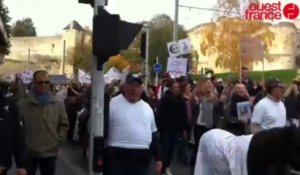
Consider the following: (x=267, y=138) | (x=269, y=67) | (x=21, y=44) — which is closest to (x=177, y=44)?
(x=267, y=138)

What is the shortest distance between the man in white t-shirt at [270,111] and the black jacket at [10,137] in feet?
12.2

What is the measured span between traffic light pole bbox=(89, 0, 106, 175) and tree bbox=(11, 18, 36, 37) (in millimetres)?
146288

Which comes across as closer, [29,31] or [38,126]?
[38,126]

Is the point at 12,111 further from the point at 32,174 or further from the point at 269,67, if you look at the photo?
the point at 269,67

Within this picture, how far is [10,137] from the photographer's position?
763cm

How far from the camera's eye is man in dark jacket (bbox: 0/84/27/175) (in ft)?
24.8

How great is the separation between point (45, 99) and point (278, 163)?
560 centimetres

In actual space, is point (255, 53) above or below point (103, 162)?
above

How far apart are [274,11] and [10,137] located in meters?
24.3

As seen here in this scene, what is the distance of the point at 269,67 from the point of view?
109000mm

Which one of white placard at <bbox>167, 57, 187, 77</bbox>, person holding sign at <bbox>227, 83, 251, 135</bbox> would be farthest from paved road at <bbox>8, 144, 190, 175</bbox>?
white placard at <bbox>167, 57, 187, 77</bbox>

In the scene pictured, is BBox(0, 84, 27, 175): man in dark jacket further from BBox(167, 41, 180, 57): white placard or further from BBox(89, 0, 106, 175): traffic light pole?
BBox(167, 41, 180, 57): white placard

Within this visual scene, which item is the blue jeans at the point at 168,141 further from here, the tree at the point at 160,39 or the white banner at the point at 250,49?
the tree at the point at 160,39

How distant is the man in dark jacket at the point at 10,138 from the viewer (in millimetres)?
7566
